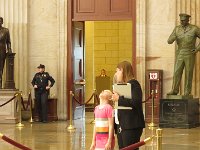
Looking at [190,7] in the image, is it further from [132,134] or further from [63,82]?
[132,134]

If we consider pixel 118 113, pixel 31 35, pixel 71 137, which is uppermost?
pixel 31 35

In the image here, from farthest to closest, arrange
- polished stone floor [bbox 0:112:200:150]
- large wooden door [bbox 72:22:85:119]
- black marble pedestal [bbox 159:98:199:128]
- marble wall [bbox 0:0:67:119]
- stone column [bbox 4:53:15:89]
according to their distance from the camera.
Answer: large wooden door [bbox 72:22:85:119]
marble wall [bbox 0:0:67:119]
stone column [bbox 4:53:15:89]
black marble pedestal [bbox 159:98:199:128]
polished stone floor [bbox 0:112:200:150]

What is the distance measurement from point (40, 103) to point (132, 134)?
39.8ft

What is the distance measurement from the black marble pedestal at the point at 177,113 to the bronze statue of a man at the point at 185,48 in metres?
0.46

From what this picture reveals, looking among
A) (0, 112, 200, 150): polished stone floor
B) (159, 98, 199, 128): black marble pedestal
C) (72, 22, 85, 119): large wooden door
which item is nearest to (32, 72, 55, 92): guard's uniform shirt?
(0, 112, 200, 150): polished stone floor

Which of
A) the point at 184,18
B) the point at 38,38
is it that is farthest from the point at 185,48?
the point at 38,38

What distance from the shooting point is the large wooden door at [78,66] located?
2156 centimetres

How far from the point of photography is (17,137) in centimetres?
1571

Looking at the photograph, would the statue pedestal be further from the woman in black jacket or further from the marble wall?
the woman in black jacket

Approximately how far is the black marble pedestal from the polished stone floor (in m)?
0.38

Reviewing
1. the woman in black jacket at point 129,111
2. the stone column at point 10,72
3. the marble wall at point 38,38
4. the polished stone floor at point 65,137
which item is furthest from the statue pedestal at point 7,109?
the woman in black jacket at point 129,111

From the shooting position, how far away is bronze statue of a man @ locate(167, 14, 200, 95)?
18.3 meters

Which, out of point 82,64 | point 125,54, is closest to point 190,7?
point 82,64

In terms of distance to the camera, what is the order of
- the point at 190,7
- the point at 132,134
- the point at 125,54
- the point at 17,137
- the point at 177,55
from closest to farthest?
the point at 132,134 < the point at 17,137 < the point at 177,55 < the point at 190,7 < the point at 125,54
